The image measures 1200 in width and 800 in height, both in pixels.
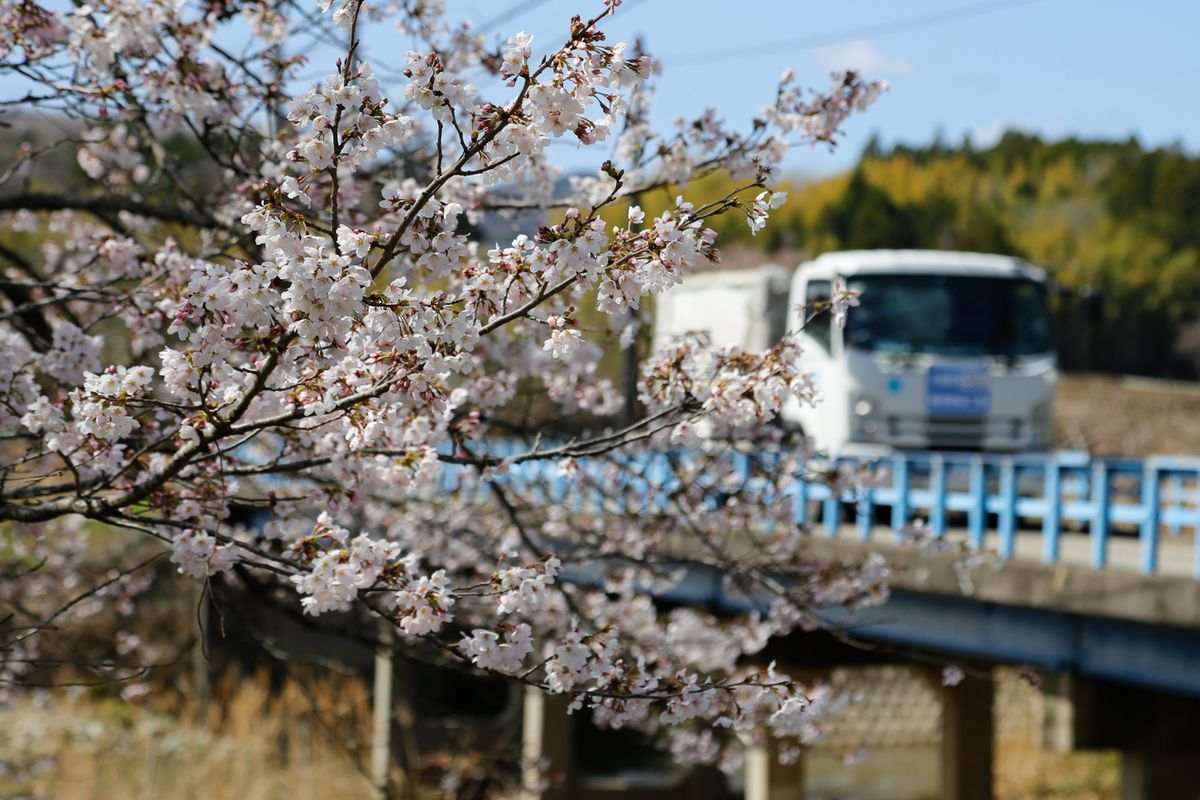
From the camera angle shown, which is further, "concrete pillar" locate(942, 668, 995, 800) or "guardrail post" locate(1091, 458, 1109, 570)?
"concrete pillar" locate(942, 668, 995, 800)

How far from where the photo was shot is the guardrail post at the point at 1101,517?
10.7 metres

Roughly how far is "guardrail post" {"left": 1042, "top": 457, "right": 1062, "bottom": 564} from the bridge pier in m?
5.81

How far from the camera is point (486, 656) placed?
12.4 feet

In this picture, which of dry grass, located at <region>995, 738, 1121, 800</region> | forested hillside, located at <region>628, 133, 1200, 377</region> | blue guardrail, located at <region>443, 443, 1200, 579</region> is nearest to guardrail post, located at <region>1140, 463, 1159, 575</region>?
blue guardrail, located at <region>443, 443, 1200, 579</region>

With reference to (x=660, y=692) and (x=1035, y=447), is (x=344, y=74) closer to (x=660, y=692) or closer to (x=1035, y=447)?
(x=660, y=692)

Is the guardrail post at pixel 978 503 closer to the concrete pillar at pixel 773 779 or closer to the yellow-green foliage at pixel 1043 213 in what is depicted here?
the concrete pillar at pixel 773 779

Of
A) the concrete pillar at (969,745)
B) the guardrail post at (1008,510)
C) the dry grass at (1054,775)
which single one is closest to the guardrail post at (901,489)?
the guardrail post at (1008,510)

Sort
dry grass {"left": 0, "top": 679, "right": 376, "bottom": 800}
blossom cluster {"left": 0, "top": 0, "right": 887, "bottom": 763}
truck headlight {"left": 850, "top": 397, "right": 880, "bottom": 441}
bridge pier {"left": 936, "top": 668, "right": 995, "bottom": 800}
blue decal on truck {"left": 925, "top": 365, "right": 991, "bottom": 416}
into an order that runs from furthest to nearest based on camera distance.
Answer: bridge pier {"left": 936, "top": 668, "right": 995, "bottom": 800} < blue decal on truck {"left": 925, "top": 365, "right": 991, "bottom": 416} < truck headlight {"left": 850, "top": 397, "right": 880, "bottom": 441} < dry grass {"left": 0, "top": 679, "right": 376, "bottom": 800} < blossom cluster {"left": 0, "top": 0, "right": 887, "bottom": 763}

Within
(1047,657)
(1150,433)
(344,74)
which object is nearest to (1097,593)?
(1047,657)

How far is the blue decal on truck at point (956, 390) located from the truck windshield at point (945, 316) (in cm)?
21

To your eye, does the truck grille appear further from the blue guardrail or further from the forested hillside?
the forested hillside

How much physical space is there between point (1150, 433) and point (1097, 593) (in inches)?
1972

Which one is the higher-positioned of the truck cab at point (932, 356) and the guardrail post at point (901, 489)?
the truck cab at point (932, 356)

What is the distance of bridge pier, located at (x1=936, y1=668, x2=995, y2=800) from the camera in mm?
16828
